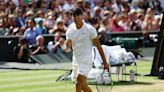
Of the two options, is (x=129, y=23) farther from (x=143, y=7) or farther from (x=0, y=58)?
(x=0, y=58)

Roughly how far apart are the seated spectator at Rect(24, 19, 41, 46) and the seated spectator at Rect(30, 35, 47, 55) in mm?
292

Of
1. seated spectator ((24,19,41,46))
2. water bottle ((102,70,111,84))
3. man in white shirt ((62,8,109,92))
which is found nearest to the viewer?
man in white shirt ((62,8,109,92))

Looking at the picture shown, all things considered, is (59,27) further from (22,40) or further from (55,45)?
(22,40)

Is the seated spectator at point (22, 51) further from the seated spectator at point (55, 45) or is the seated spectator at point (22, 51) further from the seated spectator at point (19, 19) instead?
the seated spectator at point (19, 19)

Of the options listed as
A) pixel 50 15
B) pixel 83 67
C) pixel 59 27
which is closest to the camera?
pixel 83 67

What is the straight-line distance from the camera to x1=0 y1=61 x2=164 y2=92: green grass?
13.9 meters

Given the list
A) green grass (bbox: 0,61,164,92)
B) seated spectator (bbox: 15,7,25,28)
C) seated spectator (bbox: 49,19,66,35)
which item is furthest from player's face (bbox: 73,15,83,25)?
seated spectator (bbox: 15,7,25,28)

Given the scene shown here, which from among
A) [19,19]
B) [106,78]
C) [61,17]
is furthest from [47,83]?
[61,17]

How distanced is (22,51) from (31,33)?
0.89m

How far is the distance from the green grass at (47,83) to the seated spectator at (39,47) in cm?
233

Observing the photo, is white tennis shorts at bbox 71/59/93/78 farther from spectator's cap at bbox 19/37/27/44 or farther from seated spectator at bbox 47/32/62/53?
seated spectator at bbox 47/32/62/53

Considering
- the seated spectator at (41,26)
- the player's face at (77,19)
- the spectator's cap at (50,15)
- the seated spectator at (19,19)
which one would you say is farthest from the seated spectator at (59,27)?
the player's face at (77,19)

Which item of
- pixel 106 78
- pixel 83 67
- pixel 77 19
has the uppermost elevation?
pixel 77 19

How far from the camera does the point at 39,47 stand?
20297 millimetres
